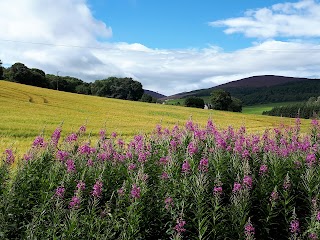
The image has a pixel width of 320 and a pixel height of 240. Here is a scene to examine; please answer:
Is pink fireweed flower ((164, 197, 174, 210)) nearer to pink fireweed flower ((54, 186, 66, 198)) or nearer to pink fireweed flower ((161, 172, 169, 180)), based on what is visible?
pink fireweed flower ((161, 172, 169, 180))

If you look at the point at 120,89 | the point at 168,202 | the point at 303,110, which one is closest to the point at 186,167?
the point at 168,202

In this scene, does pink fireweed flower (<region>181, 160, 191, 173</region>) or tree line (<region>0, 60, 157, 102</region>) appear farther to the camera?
tree line (<region>0, 60, 157, 102</region>)

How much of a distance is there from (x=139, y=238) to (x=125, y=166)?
230 centimetres

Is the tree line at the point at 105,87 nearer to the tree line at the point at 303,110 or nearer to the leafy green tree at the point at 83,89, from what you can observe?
the leafy green tree at the point at 83,89

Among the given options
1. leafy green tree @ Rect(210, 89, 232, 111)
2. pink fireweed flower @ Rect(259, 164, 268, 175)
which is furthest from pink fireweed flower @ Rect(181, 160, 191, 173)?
leafy green tree @ Rect(210, 89, 232, 111)

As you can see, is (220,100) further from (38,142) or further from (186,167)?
(186,167)

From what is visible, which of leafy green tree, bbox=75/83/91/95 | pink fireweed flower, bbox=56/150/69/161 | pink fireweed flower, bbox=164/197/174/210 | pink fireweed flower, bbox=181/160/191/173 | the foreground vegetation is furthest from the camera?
leafy green tree, bbox=75/83/91/95

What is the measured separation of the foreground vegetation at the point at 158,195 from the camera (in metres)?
6.22

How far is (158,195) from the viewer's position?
730 cm

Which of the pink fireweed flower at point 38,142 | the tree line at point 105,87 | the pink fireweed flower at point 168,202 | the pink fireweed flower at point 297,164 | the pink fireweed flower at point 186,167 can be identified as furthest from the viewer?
the tree line at point 105,87

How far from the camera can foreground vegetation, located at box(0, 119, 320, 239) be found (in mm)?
6219

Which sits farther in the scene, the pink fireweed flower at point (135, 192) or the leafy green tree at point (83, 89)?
the leafy green tree at point (83, 89)

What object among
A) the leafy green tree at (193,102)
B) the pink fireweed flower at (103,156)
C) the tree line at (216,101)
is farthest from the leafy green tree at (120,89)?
the pink fireweed flower at (103,156)

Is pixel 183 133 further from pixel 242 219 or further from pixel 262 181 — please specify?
pixel 242 219
